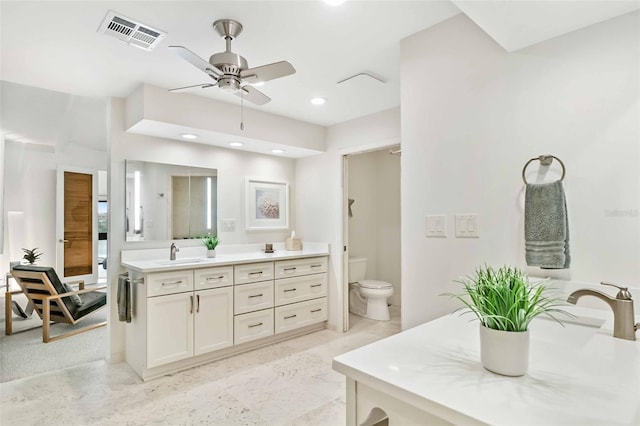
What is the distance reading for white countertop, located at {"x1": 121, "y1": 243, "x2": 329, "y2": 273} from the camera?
2799 millimetres

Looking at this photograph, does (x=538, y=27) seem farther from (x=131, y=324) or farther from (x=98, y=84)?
(x=131, y=324)

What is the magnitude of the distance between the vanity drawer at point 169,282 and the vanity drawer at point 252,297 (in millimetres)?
471

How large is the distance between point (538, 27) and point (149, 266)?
2944mm

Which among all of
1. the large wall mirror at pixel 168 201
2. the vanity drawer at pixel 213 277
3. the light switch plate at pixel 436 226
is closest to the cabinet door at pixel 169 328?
the vanity drawer at pixel 213 277

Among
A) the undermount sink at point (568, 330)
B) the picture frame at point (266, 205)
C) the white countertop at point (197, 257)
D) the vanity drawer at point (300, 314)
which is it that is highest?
the picture frame at point (266, 205)

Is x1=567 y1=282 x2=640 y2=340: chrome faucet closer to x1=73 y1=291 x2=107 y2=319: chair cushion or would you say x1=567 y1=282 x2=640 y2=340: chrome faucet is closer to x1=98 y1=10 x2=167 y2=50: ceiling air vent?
x1=98 y1=10 x2=167 y2=50: ceiling air vent

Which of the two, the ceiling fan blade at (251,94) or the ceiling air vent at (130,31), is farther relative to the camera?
the ceiling fan blade at (251,94)

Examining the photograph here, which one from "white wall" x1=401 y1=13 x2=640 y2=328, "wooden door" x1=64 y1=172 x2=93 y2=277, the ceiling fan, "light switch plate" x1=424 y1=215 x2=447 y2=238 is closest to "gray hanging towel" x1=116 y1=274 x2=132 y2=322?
the ceiling fan

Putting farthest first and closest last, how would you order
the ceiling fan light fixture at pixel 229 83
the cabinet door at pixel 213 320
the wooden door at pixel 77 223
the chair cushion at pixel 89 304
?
the wooden door at pixel 77 223, the chair cushion at pixel 89 304, the cabinet door at pixel 213 320, the ceiling fan light fixture at pixel 229 83

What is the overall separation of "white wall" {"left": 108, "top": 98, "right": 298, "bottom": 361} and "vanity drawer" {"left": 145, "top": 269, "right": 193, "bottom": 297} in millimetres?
634

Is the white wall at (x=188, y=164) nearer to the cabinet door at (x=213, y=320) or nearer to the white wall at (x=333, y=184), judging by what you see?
→ the white wall at (x=333, y=184)

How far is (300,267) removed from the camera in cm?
371

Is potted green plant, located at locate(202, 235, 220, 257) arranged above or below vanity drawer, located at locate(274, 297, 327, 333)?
above

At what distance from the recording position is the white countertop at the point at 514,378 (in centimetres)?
67
